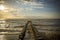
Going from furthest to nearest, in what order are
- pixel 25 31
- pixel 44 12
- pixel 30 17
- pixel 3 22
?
pixel 44 12, pixel 30 17, pixel 3 22, pixel 25 31

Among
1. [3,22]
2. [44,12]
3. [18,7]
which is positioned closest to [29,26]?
[3,22]

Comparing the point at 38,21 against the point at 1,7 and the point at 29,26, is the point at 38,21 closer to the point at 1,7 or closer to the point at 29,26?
the point at 29,26

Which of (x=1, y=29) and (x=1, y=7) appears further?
(x=1, y=7)

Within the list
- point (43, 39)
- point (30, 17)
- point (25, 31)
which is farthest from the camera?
point (30, 17)

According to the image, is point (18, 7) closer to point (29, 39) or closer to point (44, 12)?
point (44, 12)

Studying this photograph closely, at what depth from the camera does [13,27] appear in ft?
5.15

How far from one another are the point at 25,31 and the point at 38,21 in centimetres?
40

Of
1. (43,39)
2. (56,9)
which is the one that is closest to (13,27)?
(43,39)

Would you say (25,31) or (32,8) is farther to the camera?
(32,8)

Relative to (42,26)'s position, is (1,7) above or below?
above

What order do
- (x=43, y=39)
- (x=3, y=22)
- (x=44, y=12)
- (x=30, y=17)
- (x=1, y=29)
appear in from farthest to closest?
(x=44, y=12)
(x=30, y=17)
(x=3, y=22)
(x=1, y=29)
(x=43, y=39)

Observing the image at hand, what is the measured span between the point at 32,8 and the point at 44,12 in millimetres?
200

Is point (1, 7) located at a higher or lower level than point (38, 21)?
higher

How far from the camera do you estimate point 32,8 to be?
2.12m
